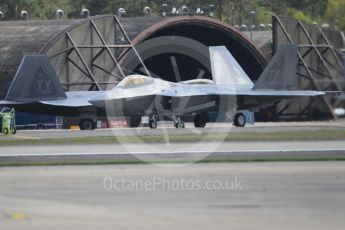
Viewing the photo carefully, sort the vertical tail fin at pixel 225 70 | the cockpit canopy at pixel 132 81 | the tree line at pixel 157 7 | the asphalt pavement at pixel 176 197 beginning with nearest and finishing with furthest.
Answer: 1. the asphalt pavement at pixel 176 197
2. the cockpit canopy at pixel 132 81
3. the vertical tail fin at pixel 225 70
4. the tree line at pixel 157 7

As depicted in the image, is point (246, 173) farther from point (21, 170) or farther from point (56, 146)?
point (56, 146)

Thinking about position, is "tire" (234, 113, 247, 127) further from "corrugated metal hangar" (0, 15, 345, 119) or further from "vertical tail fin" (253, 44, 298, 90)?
"corrugated metal hangar" (0, 15, 345, 119)

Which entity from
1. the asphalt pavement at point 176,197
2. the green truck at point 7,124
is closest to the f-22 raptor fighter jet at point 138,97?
the green truck at point 7,124

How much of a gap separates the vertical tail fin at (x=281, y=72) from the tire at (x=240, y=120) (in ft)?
7.60

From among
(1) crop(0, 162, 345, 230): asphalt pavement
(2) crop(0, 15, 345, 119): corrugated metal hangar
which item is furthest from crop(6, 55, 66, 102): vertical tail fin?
(1) crop(0, 162, 345, 230): asphalt pavement

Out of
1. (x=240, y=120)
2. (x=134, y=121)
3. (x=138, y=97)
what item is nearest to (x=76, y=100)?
(x=138, y=97)

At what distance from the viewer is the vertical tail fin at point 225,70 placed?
49281mm

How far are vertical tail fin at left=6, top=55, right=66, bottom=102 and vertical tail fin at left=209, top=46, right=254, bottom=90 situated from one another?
8486mm

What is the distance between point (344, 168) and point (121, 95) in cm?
2444

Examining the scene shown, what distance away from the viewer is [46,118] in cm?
5741

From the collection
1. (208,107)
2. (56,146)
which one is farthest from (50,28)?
(56,146)

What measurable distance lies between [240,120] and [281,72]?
459cm

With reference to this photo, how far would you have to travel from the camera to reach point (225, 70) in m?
49.8

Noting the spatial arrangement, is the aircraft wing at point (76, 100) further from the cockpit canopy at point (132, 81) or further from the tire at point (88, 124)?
the cockpit canopy at point (132, 81)
